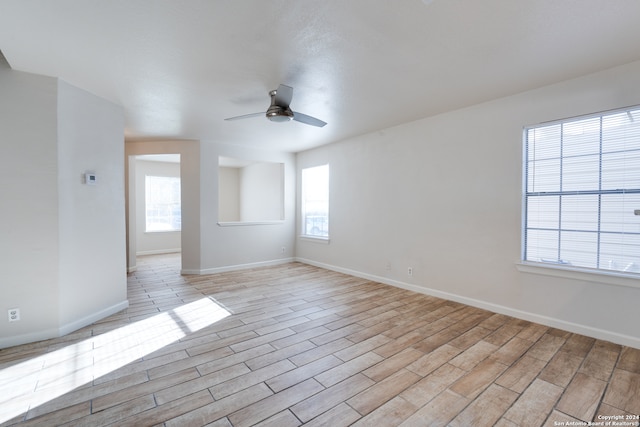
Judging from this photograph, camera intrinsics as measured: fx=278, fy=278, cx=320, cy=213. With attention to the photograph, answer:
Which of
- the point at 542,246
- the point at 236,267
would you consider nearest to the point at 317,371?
the point at 542,246

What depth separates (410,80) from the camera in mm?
2783

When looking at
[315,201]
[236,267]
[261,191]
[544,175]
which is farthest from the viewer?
[261,191]

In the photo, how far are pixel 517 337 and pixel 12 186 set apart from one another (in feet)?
16.3

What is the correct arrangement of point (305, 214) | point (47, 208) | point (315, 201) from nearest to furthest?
point (47, 208), point (315, 201), point (305, 214)

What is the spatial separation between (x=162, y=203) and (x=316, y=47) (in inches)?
289

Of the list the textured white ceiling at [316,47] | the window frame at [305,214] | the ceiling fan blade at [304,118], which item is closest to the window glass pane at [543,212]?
the textured white ceiling at [316,47]

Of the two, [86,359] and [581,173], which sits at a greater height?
[581,173]

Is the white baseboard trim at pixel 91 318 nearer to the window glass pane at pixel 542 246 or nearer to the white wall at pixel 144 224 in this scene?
the white wall at pixel 144 224

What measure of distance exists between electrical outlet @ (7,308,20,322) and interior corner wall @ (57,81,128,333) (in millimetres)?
301

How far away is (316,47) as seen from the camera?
220 cm

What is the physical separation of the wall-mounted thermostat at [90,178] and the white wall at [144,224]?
15.9 feet

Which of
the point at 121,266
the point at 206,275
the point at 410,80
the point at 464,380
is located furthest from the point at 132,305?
the point at 410,80

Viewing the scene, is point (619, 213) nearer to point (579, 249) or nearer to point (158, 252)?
point (579, 249)

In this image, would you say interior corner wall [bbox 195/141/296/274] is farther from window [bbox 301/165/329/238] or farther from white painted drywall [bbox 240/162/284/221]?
white painted drywall [bbox 240/162/284/221]
